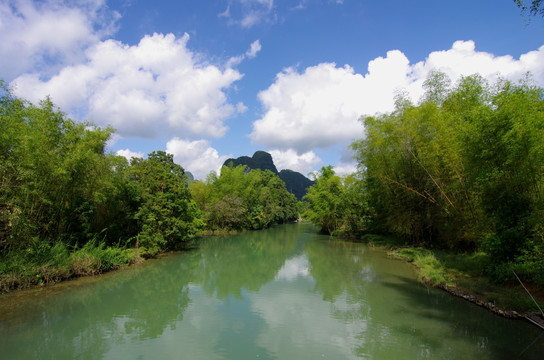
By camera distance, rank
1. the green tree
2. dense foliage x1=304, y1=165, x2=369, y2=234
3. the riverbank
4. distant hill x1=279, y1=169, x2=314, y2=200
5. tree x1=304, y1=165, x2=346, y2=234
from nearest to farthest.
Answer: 1. the riverbank
2. the green tree
3. dense foliage x1=304, y1=165, x2=369, y2=234
4. tree x1=304, y1=165, x2=346, y2=234
5. distant hill x1=279, y1=169, x2=314, y2=200

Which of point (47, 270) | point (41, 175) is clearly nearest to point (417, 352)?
point (47, 270)

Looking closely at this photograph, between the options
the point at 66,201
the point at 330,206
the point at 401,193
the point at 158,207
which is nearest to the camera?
the point at 66,201

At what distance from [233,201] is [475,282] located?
951 inches

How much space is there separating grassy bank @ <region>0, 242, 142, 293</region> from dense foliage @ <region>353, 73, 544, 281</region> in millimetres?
14400

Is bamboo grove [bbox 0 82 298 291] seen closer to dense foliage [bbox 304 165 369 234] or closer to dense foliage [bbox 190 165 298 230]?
dense foliage [bbox 190 165 298 230]

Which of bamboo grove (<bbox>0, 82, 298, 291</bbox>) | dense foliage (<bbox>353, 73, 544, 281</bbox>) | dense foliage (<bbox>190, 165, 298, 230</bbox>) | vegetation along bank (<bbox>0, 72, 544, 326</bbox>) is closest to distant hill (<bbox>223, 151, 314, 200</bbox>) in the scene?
A: dense foliage (<bbox>190, 165, 298, 230</bbox>)

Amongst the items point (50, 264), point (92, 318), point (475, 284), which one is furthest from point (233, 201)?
point (475, 284)

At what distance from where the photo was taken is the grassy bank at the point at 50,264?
9.45 m

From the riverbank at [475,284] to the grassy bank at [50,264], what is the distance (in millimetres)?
13199

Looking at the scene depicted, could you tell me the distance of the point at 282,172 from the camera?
15438 cm

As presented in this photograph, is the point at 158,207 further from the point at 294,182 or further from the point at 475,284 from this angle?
the point at 294,182

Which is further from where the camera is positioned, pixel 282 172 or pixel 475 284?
pixel 282 172

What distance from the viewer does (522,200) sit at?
8.41m

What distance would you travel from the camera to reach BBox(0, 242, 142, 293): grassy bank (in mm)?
9445
